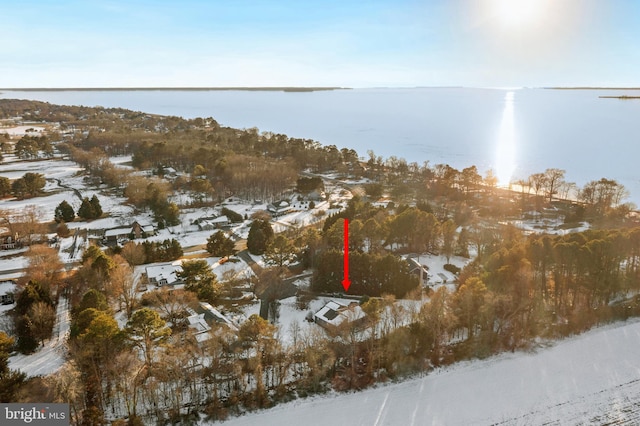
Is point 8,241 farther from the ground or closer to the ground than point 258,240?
closer to the ground

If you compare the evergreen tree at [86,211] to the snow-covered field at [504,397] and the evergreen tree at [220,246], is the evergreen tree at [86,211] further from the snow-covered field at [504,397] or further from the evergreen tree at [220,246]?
the snow-covered field at [504,397]

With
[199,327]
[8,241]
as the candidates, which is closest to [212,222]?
[8,241]

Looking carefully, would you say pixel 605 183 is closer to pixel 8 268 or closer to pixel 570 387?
pixel 570 387

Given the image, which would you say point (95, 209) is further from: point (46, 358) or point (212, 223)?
point (46, 358)

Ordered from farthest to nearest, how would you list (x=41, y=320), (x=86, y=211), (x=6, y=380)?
(x=86, y=211) → (x=41, y=320) → (x=6, y=380)

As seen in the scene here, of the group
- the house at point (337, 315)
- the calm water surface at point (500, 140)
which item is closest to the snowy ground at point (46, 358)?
the house at point (337, 315)

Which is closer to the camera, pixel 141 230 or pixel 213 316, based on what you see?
pixel 213 316
